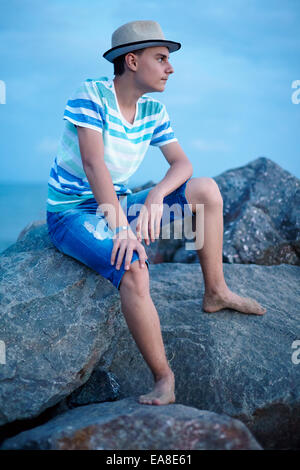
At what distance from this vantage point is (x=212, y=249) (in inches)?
115

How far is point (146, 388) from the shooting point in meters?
2.63

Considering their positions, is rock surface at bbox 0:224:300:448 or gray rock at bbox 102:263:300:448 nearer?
rock surface at bbox 0:224:300:448

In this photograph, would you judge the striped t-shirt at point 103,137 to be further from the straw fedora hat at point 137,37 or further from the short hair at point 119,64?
the straw fedora hat at point 137,37

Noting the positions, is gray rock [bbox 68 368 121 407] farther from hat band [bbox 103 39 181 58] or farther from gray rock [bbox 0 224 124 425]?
hat band [bbox 103 39 181 58]

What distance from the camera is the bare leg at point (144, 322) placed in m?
2.25

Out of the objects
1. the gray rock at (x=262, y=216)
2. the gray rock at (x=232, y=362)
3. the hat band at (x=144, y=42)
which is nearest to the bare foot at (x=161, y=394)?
the gray rock at (x=232, y=362)

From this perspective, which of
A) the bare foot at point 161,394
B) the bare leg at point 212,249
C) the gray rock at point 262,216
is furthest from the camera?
the gray rock at point 262,216

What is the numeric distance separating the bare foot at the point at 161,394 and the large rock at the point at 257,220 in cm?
256

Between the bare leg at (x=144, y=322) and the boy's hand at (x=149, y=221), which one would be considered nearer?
the bare leg at (x=144, y=322)

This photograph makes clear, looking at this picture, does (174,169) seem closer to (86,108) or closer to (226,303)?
(86,108)

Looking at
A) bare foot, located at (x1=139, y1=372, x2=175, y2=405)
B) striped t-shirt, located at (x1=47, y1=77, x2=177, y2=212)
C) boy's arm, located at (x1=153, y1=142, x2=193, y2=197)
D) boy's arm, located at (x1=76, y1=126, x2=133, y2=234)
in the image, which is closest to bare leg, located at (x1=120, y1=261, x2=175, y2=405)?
bare foot, located at (x1=139, y1=372, x2=175, y2=405)

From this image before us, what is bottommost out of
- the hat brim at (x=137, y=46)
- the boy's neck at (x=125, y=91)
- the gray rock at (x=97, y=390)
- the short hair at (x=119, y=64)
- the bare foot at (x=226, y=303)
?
the gray rock at (x=97, y=390)

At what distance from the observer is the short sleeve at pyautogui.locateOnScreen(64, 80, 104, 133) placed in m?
2.59
